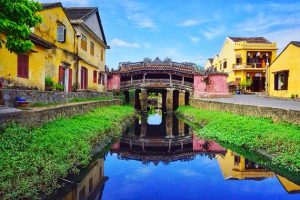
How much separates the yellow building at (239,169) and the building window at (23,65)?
34.1 ft

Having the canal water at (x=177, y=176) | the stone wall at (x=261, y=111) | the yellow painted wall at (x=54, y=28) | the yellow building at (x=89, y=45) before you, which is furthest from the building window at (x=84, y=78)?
the stone wall at (x=261, y=111)

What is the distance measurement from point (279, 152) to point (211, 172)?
285 centimetres

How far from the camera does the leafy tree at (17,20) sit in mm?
7879

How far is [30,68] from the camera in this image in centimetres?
1605

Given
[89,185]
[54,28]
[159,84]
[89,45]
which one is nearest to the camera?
[89,185]

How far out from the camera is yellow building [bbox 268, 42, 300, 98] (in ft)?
92.1

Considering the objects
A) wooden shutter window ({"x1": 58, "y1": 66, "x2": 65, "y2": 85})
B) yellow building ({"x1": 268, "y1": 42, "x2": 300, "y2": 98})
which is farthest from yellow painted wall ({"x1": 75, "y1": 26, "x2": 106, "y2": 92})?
yellow building ({"x1": 268, "y1": 42, "x2": 300, "y2": 98})

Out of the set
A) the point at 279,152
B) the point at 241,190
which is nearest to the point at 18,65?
the point at 241,190

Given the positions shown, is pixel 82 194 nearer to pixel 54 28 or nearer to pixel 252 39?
pixel 54 28

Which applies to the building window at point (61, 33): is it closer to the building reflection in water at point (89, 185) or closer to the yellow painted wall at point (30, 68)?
the yellow painted wall at point (30, 68)

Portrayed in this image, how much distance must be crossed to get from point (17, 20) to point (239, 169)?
32.2 feet

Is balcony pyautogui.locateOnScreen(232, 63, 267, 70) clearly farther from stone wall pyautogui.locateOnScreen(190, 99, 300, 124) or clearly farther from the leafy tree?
the leafy tree

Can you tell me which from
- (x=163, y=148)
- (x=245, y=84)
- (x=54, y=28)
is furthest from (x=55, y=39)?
(x=245, y=84)

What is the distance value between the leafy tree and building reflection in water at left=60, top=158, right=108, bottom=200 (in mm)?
4367
